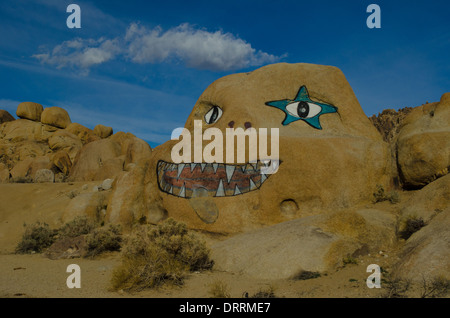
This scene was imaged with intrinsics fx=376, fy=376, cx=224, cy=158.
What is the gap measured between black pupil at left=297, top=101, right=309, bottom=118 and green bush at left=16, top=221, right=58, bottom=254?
7.99 meters

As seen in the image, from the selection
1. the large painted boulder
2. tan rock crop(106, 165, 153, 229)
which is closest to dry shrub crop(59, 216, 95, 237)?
tan rock crop(106, 165, 153, 229)

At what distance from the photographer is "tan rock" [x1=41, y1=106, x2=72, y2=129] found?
43.9 metres

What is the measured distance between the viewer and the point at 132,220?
36.1 feet

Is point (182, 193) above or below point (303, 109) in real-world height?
below

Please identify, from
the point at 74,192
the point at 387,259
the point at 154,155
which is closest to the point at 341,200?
the point at 387,259

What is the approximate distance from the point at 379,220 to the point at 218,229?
11.6 ft

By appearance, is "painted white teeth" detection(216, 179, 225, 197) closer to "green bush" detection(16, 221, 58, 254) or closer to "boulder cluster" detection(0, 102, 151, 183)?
"green bush" detection(16, 221, 58, 254)

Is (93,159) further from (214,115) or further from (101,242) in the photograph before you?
(101,242)

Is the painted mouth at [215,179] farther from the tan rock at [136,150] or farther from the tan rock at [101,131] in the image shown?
the tan rock at [101,131]

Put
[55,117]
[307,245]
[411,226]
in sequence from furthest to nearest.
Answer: [55,117] → [411,226] → [307,245]

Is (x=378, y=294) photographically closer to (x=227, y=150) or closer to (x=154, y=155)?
Result: (x=227, y=150)

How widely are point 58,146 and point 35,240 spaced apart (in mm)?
31726

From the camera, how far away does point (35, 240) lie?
1070 centimetres

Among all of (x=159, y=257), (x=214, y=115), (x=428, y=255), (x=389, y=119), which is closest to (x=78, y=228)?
(x=214, y=115)
